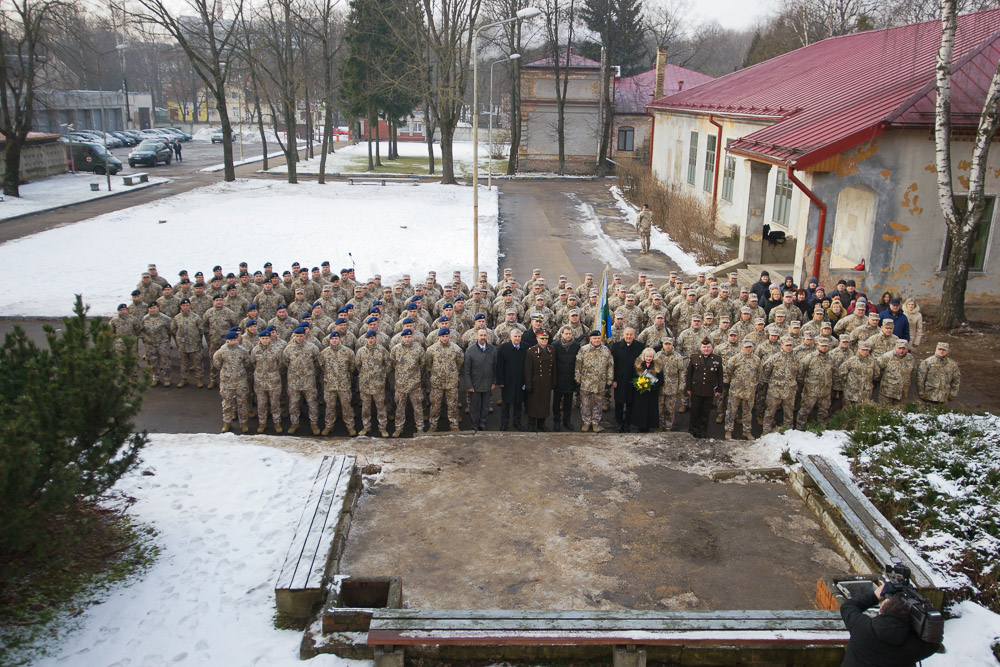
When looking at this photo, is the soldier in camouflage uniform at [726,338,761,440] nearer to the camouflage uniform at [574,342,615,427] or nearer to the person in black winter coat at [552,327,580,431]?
the camouflage uniform at [574,342,615,427]

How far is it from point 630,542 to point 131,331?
357 inches

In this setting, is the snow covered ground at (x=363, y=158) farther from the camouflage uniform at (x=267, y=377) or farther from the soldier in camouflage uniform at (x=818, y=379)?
the soldier in camouflage uniform at (x=818, y=379)

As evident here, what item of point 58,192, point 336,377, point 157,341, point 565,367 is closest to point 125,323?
point 157,341

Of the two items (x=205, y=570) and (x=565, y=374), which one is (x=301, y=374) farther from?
(x=205, y=570)

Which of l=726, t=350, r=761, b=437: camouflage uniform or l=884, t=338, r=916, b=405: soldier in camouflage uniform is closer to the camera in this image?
l=884, t=338, r=916, b=405: soldier in camouflage uniform

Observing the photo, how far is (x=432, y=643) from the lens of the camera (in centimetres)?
571

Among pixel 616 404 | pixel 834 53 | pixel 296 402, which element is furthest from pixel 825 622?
pixel 834 53

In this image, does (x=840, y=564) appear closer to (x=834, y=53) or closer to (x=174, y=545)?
(x=174, y=545)

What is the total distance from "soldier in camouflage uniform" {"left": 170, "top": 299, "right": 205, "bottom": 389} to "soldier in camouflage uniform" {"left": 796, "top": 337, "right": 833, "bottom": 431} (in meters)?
9.29

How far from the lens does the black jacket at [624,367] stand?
10891mm

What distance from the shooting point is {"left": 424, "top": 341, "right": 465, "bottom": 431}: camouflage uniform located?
35.4 feet

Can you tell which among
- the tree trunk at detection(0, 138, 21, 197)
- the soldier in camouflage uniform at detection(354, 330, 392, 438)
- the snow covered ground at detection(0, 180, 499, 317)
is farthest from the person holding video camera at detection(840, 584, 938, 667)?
the tree trunk at detection(0, 138, 21, 197)

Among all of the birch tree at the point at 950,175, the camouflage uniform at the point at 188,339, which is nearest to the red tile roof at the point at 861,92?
the birch tree at the point at 950,175

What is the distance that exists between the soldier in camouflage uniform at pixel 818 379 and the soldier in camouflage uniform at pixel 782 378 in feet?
0.44
